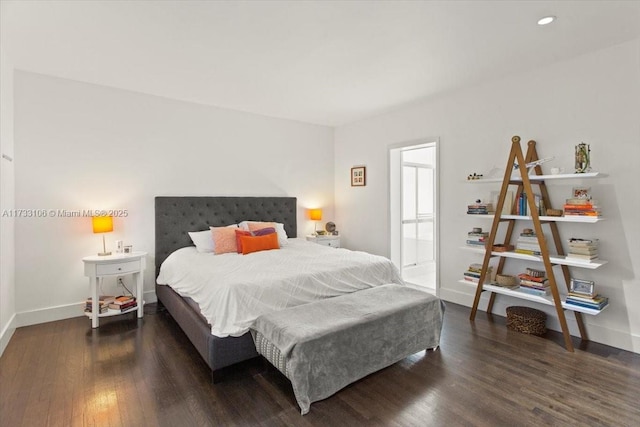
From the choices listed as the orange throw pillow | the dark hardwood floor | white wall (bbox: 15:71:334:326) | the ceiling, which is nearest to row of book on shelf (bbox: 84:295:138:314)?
white wall (bbox: 15:71:334:326)

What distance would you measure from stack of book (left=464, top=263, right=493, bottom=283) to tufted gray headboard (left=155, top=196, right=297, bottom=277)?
105 inches

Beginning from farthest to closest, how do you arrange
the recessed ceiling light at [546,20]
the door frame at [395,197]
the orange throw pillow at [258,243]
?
the door frame at [395,197], the orange throw pillow at [258,243], the recessed ceiling light at [546,20]

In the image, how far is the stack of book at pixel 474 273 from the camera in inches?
142

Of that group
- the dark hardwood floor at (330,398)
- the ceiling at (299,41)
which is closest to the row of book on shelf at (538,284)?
the dark hardwood floor at (330,398)

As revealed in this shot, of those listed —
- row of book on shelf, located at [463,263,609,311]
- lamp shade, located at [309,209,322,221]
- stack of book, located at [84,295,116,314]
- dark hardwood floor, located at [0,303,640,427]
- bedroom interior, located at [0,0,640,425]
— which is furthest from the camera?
lamp shade, located at [309,209,322,221]

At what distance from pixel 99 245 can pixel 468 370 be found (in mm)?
3989

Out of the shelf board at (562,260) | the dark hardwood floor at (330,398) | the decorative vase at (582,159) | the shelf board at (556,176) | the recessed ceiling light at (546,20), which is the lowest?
the dark hardwood floor at (330,398)

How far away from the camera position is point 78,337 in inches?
123

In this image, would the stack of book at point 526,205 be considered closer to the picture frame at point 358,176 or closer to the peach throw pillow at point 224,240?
the picture frame at point 358,176

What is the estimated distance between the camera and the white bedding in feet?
7.90

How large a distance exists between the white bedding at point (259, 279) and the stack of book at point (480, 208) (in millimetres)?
1179

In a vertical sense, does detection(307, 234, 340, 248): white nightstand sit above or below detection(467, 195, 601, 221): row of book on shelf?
below

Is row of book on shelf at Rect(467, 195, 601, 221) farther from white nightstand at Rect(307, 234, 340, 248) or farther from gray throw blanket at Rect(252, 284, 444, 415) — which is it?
white nightstand at Rect(307, 234, 340, 248)

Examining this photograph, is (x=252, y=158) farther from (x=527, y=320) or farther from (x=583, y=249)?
(x=583, y=249)
